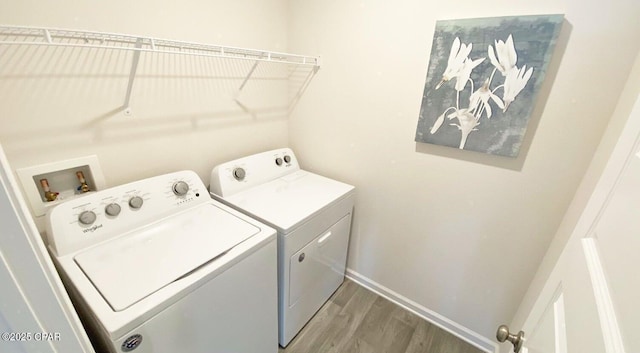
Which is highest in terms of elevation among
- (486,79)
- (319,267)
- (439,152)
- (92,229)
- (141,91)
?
(486,79)

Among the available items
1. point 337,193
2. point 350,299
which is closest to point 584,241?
point 337,193

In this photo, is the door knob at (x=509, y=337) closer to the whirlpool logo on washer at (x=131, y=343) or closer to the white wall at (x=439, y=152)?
the white wall at (x=439, y=152)

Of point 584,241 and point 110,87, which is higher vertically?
point 110,87

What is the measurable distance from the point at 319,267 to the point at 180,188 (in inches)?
35.6

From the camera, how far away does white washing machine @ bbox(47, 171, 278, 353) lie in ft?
2.55

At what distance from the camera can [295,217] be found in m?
1.29

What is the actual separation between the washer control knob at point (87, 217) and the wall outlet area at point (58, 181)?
178 mm

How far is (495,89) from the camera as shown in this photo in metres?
1.16

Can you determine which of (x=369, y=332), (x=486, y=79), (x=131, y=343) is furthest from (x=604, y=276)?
(x=369, y=332)

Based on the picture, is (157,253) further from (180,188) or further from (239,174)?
(239,174)

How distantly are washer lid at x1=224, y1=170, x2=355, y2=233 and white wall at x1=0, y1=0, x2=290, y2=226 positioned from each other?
0.32 metres

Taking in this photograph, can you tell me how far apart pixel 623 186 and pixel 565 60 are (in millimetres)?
772

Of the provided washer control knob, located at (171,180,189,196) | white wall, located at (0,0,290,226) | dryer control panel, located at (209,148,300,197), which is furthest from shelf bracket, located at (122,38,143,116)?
dryer control panel, located at (209,148,300,197)

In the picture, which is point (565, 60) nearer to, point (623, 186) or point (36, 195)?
point (623, 186)
